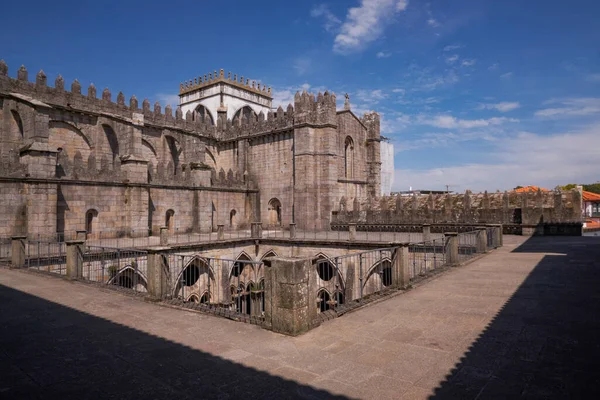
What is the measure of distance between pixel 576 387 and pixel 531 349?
114 cm

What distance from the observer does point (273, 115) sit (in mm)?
31562

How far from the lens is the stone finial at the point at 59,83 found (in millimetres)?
23383

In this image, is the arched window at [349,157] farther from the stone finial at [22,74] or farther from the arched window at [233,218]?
the stone finial at [22,74]

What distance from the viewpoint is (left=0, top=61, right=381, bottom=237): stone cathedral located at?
1883 centimetres

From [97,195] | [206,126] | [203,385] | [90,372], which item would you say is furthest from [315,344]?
[206,126]

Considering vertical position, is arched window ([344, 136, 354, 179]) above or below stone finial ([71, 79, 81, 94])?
below

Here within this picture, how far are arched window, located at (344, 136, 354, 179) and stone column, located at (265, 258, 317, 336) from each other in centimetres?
2608

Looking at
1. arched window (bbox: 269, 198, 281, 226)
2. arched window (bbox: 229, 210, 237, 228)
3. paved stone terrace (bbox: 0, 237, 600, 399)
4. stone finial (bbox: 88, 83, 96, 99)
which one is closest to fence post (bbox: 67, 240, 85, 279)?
paved stone terrace (bbox: 0, 237, 600, 399)

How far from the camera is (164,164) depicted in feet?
97.7

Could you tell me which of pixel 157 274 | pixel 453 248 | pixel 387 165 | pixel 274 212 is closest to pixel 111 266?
pixel 157 274

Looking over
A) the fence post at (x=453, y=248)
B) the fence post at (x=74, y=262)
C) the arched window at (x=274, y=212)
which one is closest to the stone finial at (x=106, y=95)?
the arched window at (x=274, y=212)

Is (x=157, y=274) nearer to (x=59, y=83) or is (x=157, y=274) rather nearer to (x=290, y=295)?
(x=290, y=295)

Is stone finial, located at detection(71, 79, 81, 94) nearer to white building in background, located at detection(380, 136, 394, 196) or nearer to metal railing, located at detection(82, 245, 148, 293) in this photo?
metal railing, located at detection(82, 245, 148, 293)

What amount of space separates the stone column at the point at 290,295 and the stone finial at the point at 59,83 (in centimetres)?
2378
